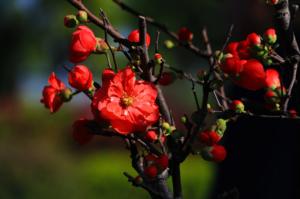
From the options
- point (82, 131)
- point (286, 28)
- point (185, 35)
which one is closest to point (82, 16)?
point (82, 131)

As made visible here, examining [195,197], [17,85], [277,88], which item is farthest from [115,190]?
[17,85]

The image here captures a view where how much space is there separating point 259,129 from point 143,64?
2.35m

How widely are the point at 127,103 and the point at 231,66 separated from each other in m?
0.27

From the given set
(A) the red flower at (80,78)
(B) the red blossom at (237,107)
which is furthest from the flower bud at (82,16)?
(B) the red blossom at (237,107)

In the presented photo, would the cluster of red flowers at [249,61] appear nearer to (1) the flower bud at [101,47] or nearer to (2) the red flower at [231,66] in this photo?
(2) the red flower at [231,66]

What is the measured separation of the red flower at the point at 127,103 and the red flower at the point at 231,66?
0.18m

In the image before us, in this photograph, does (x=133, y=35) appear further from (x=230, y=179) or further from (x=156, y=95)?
(x=230, y=179)

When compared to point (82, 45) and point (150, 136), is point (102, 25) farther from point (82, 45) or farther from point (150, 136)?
point (150, 136)

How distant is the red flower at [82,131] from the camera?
5.41 feet

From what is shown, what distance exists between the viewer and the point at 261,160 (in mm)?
3885

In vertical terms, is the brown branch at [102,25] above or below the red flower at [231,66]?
above

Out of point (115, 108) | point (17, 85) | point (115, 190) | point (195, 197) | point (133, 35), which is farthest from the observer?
point (17, 85)

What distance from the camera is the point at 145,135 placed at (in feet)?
5.32

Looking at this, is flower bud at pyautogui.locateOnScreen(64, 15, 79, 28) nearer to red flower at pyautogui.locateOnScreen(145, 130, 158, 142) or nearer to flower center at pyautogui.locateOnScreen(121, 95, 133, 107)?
flower center at pyautogui.locateOnScreen(121, 95, 133, 107)
